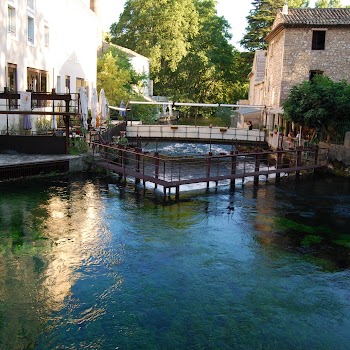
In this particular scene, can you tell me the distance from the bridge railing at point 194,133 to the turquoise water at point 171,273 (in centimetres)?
1621

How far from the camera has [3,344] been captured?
8461mm

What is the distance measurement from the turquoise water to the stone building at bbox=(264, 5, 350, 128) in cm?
1844

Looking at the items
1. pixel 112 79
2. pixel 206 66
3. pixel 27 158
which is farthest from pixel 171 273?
pixel 206 66

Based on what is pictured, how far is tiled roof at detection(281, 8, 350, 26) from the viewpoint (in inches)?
1362

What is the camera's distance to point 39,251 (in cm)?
1309

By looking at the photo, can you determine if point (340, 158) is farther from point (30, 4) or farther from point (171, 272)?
point (30, 4)

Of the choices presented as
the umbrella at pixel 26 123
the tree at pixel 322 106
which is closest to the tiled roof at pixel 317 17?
the tree at pixel 322 106

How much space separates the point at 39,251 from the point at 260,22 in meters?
61.2

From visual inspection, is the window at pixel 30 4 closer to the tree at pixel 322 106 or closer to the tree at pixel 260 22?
the tree at pixel 322 106

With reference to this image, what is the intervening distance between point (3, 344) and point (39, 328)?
0.75m

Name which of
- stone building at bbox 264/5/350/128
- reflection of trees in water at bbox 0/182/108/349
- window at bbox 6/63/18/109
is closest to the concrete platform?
reflection of trees in water at bbox 0/182/108/349

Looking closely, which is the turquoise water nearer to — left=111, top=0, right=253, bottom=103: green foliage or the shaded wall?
the shaded wall

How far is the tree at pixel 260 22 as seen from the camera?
66.2 meters

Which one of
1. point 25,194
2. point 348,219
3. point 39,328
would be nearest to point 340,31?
point 348,219
